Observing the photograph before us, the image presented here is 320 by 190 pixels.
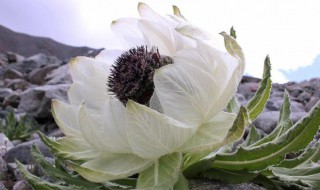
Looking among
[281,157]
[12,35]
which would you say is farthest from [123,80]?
[12,35]

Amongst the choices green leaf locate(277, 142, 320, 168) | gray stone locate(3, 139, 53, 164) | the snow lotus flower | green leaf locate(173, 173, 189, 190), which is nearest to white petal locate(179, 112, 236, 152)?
the snow lotus flower

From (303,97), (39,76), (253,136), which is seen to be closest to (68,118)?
(253,136)

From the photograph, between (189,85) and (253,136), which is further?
Answer: (253,136)

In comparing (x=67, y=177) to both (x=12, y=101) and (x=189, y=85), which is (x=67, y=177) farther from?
(x=12, y=101)

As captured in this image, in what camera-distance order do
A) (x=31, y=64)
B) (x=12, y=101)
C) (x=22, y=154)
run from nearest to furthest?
(x=22, y=154), (x=12, y=101), (x=31, y=64)

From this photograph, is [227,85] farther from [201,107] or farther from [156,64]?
[156,64]

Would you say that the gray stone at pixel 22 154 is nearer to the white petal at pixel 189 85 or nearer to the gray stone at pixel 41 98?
the white petal at pixel 189 85
